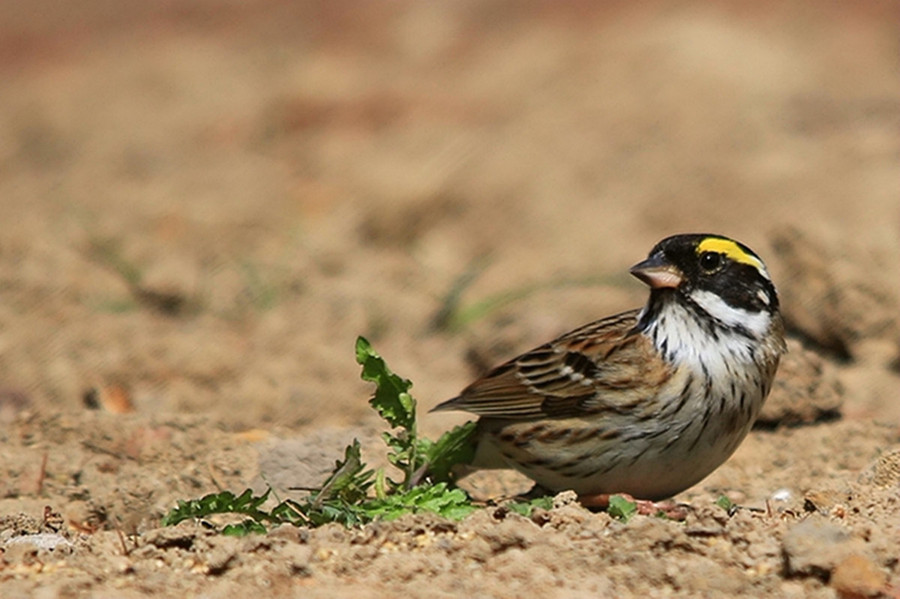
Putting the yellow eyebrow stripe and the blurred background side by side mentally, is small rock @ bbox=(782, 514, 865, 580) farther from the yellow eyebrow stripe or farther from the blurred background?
the blurred background

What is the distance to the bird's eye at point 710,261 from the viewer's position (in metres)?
5.73

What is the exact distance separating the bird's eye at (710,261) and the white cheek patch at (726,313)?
3.5 inches

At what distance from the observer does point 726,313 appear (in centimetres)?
572

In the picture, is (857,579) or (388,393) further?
(388,393)

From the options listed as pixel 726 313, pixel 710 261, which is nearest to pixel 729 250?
pixel 710 261

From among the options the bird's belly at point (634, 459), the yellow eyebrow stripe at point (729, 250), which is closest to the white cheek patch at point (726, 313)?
the yellow eyebrow stripe at point (729, 250)

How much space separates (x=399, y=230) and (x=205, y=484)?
493 cm

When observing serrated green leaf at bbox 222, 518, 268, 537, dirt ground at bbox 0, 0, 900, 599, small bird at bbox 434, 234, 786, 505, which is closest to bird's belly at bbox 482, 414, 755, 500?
small bird at bbox 434, 234, 786, 505

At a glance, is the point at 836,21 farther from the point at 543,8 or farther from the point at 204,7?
the point at 204,7

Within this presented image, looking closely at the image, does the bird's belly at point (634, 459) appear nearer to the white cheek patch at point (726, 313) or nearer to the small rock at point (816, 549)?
the white cheek patch at point (726, 313)

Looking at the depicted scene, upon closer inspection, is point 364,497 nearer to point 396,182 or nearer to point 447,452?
point 447,452

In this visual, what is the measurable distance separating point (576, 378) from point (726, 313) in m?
0.63

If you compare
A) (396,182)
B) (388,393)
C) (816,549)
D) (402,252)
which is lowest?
(816,549)

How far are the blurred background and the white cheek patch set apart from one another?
5.34ft
